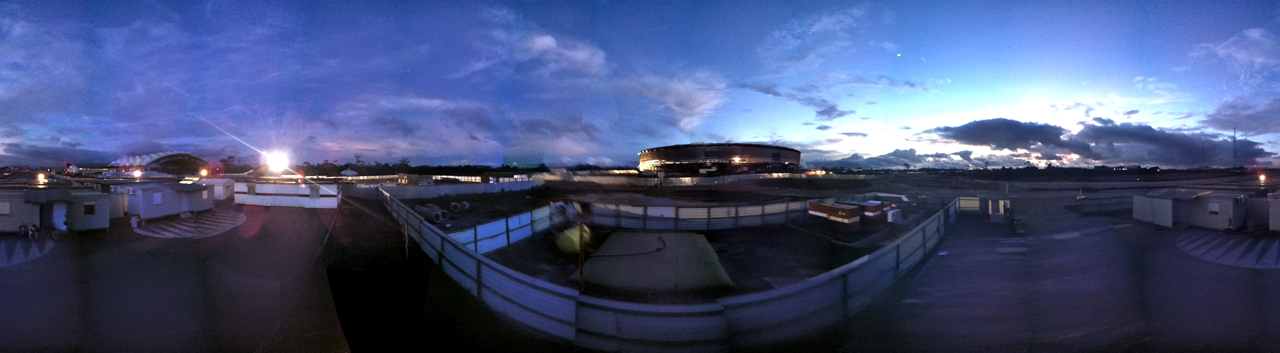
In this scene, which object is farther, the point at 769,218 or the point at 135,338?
the point at 769,218

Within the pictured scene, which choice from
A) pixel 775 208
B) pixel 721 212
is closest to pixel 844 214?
pixel 775 208

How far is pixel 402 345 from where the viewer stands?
180 inches

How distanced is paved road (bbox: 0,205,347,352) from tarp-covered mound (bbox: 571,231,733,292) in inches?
137

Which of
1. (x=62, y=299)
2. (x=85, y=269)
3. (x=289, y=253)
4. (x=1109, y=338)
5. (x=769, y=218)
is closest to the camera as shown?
(x=1109, y=338)

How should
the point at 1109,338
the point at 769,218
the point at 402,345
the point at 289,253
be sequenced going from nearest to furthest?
the point at 402,345 < the point at 1109,338 < the point at 289,253 < the point at 769,218

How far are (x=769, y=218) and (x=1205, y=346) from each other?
918cm

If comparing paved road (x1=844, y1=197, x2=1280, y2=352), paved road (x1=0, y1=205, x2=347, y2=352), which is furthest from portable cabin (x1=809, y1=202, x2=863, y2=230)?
paved road (x1=0, y1=205, x2=347, y2=352)

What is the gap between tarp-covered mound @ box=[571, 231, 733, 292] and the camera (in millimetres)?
5945

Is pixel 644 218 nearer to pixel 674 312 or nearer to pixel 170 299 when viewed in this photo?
pixel 674 312

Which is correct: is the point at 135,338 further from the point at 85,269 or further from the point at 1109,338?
the point at 1109,338

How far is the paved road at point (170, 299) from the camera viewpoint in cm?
465

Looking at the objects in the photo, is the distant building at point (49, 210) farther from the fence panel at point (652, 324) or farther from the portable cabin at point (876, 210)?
the portable cabin at point (876, 210)

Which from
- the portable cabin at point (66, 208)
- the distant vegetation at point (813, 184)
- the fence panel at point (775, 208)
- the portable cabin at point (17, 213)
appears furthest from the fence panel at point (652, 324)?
the distant vegetation at point (813, 184)

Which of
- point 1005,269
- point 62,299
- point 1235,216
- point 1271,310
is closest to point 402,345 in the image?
point 62,299
